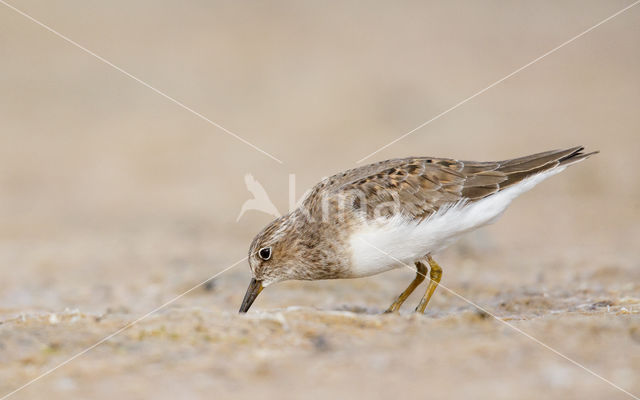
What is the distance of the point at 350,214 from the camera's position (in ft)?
21.9

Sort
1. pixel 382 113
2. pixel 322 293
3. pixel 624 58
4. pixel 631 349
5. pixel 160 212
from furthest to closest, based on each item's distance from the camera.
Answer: pixel 624 58, pixel 382 113, pixel 160 212, pixel 322 293, pixel 631 349

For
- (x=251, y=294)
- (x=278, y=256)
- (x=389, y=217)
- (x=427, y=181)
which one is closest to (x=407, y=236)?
(x=389, y=217)

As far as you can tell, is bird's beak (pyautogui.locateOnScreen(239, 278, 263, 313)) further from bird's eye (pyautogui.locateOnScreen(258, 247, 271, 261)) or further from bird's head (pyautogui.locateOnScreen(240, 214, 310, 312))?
bird's eye (pyautogui.locateOnScreen(258, 247, 271, 261))

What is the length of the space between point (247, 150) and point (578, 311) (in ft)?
42.1

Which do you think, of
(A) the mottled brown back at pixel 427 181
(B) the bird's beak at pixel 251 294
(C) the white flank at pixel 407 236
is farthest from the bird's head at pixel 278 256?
(C) the white flank at pixel 407 236

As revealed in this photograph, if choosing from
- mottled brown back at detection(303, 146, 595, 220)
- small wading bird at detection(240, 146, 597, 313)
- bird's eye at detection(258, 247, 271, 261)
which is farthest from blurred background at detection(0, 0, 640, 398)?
mottled brown back at detection(303, 146, 595, 220)

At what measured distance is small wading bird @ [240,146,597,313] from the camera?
6.60 m

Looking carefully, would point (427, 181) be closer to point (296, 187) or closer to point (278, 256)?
point (278, 256)

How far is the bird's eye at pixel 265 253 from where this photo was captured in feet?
23.5

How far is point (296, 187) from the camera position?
15062mm

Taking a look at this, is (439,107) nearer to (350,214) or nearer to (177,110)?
(177,110)

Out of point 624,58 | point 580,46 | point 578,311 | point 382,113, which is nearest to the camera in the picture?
point 578,311

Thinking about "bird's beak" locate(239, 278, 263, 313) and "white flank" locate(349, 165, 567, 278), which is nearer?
"white flank" locate(349, 165, 567, 278)

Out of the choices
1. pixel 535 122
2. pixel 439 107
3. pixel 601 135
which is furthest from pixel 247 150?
pixel 601 135
